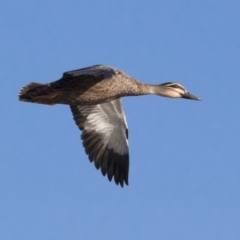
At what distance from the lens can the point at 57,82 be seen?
15.9m

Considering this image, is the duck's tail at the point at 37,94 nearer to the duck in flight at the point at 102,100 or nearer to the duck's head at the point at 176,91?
the duck in flight at the point at 102,100

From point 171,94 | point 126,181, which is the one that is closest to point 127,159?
point 126,181

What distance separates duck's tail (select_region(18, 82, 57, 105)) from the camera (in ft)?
51.7

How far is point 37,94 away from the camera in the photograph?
15844mm

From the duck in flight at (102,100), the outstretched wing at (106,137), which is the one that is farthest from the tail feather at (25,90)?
the outstretched wing at (106,137)

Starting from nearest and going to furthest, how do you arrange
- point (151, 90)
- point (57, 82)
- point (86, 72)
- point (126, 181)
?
point (86, 72) → point (57, 82) → point (151, 90) → point (126, 181)

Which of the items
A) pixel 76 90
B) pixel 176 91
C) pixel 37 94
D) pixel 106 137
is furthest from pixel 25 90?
pixel 106 137

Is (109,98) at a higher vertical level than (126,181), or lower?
higher

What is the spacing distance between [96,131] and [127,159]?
89cm

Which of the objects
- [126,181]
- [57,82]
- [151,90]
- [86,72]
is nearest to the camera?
[86,72]

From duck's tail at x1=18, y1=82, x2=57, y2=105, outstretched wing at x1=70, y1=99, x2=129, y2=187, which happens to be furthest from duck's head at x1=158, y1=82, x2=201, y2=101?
duck's tail at x1=18, y1=82, x2=57, y2=105

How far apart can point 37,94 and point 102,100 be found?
1166 millimetres

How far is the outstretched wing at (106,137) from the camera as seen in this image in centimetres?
1878

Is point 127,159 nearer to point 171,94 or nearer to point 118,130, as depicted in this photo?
point 118,130
